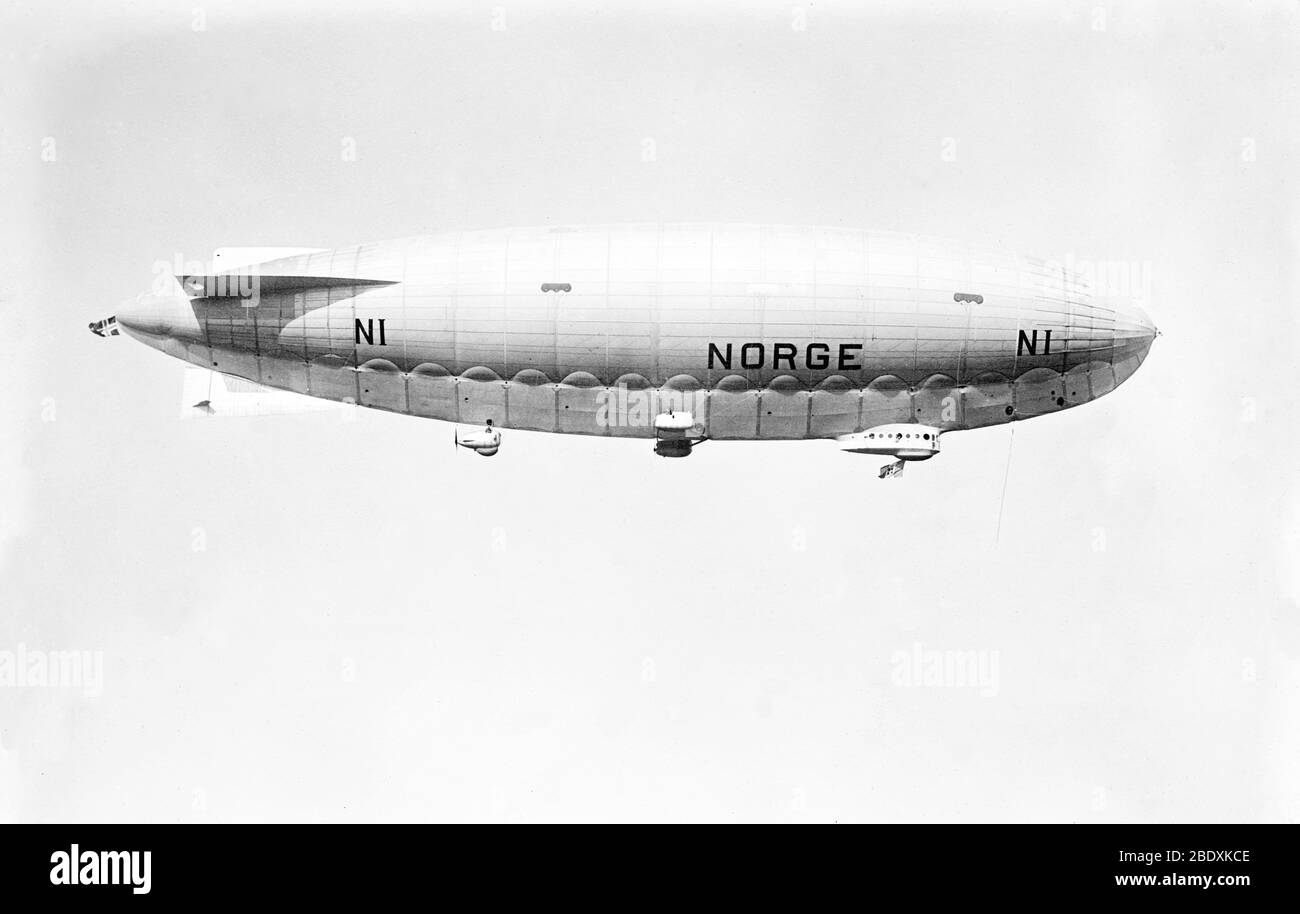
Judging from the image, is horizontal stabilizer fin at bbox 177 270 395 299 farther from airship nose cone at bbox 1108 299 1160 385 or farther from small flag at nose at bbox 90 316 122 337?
airship nose cone at bbox 1108 299 1160 385

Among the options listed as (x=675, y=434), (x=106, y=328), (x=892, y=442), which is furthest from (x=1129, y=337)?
(x=106, y=328)

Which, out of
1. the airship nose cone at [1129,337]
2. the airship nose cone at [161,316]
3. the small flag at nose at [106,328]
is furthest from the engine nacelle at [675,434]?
the small flag at nose at [106,328]

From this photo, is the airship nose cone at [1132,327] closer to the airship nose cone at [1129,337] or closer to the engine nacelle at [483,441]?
the airship nose cone at [1129,337]

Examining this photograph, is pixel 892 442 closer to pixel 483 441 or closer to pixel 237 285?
pixel 483 441

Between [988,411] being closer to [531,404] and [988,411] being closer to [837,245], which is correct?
[837,245]
